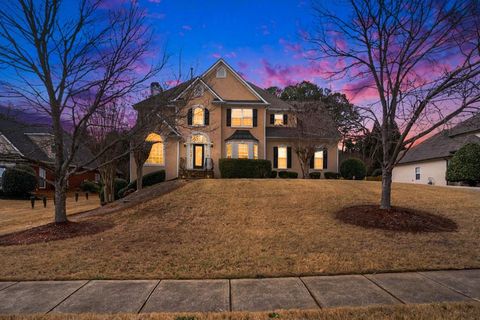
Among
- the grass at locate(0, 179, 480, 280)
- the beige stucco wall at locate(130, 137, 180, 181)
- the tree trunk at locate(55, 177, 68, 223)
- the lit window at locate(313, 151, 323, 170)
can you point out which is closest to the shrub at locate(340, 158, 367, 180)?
the lit window at locate(313, 151, 323, 170)

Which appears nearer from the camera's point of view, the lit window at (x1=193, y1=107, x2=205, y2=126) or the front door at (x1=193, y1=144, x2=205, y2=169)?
the lit window at (x1=193, y1=107, x2=205, y2=126)

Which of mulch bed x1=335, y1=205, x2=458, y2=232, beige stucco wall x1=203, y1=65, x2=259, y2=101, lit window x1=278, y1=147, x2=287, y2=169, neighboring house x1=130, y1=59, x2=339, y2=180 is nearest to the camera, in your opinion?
mulch bed x1=335, y1=205, x2=458, y2=232

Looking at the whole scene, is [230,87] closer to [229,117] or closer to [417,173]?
[229,117]

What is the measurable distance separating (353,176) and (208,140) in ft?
41.0

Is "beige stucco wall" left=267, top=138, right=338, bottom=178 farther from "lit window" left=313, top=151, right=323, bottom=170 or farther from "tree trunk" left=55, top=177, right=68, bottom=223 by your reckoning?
"tree trunk" left=55, top=177, right=68, bottom=223

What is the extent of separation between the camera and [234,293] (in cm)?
461

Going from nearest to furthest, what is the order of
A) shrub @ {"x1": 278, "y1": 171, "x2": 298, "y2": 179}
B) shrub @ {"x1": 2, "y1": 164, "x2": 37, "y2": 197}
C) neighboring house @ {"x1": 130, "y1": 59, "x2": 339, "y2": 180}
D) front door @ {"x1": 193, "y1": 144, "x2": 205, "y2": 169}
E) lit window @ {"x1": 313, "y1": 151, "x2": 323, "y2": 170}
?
neighboring house @ {"x1": 130, "y1": 59, "x2": 339, "y2": 180}
shrub @ {"x1": 2, "y1": 164, "x2": 37, "y2": 197}
front door @ {"x1": 193, "y1": 144, "x2": 205, "y2": 169}
shrub @ {"x1": 278, "y1": 171, "x2": 298, "y2": 179}
lit window @ {"x1": 313, "y1": 151, "x2": 323, "y2": 170}

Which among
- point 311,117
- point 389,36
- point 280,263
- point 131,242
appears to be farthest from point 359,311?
point 311,117

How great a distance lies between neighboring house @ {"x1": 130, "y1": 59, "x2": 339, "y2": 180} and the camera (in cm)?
2245

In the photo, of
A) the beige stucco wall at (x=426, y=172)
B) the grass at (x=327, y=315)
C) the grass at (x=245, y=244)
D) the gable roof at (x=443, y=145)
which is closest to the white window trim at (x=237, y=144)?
the grass at (x=245, y=244)

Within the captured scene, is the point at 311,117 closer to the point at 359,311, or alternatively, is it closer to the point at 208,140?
the point at 208,140

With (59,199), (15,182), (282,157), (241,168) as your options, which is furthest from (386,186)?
(15,182)

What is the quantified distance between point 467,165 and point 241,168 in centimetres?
1558

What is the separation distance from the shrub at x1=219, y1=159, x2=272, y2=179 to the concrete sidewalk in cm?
1568
